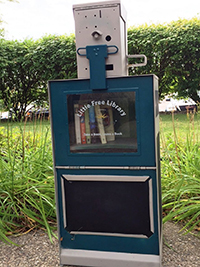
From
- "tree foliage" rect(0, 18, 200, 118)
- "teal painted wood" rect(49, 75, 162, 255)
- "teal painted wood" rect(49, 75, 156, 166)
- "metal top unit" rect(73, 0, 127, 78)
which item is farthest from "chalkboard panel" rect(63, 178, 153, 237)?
"tree foliage" rect(0, 18, 200, 118)

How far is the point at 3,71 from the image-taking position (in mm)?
8539

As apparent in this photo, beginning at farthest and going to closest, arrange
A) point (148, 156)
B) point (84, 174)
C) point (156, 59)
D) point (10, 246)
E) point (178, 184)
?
point (156, 59) → point (178, 184) → point (10, 246) → point (84, 174) → point (148, 156)

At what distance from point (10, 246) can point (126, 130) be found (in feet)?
4.86

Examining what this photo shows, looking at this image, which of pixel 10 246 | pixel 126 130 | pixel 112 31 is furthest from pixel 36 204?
pixel 112 31

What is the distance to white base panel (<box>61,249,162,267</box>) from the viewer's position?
2.21 metres

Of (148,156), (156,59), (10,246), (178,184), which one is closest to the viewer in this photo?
(148,156)

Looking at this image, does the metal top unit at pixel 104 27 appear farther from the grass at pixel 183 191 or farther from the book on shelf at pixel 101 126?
the grass at pixel 183 191

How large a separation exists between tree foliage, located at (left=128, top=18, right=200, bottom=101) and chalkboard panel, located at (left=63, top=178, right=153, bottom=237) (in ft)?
20.4

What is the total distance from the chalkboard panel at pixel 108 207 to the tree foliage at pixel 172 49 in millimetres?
6211

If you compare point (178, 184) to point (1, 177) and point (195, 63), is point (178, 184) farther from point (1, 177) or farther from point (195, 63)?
point (195, 63)

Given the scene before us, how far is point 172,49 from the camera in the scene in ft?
25.6

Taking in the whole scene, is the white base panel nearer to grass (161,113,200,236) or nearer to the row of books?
grass (161,113,200,236)

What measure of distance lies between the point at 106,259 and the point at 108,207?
41cm

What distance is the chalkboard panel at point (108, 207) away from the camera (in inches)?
86.1
